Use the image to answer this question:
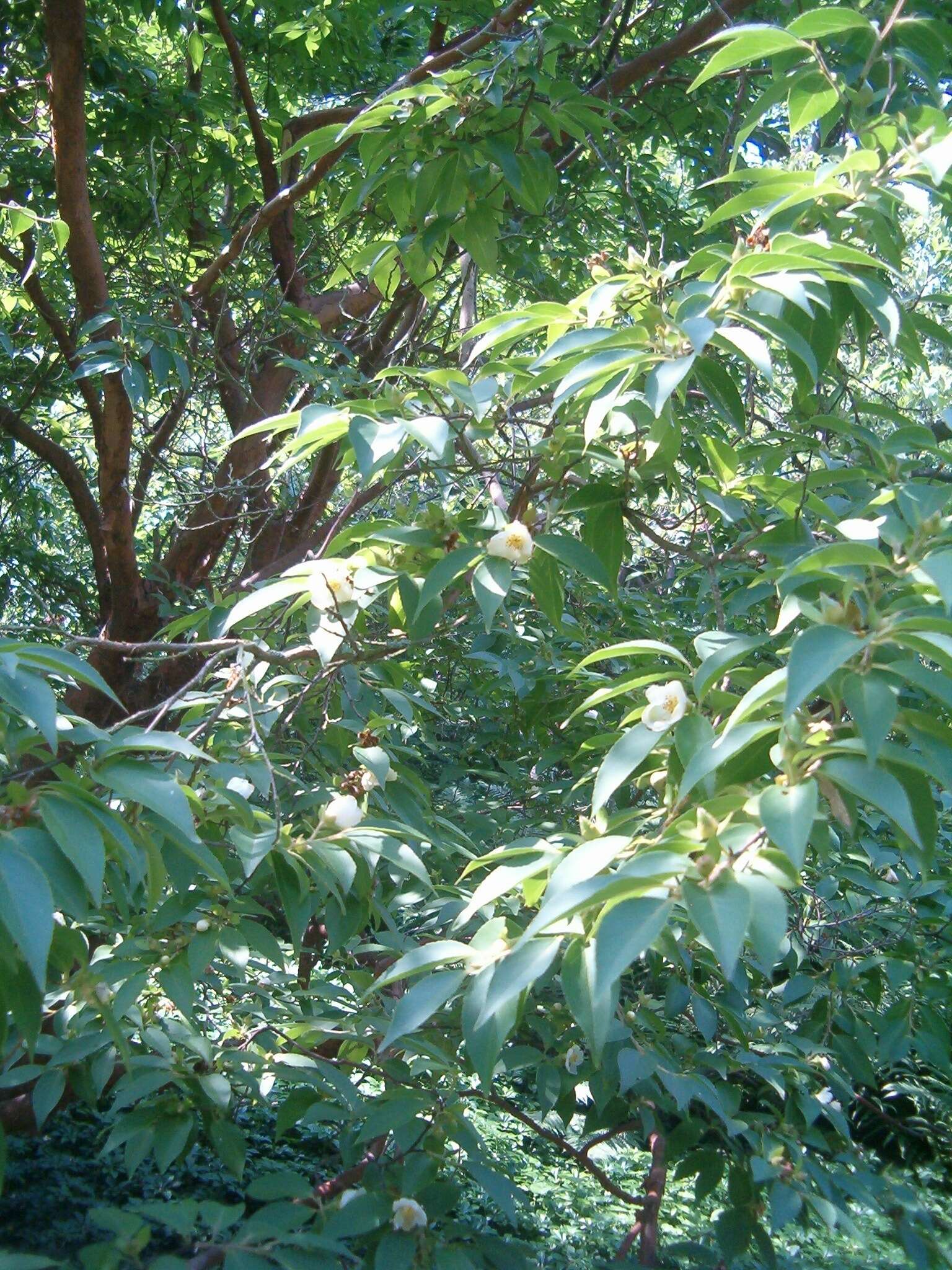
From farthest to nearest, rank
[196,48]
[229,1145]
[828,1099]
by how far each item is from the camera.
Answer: [196,48] < [828,1099] < [229,1145]

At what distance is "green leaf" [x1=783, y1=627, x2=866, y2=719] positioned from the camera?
0.71 m

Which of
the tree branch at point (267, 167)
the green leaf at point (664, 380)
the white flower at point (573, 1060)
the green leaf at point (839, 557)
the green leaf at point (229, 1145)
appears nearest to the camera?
the green leaf at point (839, 557)

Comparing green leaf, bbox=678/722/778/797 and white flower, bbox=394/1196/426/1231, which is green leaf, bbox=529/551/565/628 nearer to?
green leaf, bbox=678/722/778/797

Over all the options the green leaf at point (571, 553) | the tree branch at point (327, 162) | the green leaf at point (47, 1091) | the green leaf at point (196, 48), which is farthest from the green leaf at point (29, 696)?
the green leaf at point (196, 48)

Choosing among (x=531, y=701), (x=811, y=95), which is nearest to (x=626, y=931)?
(x=811, y=95)

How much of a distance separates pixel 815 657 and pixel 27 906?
0.55 m

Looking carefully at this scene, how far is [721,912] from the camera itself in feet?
2.38

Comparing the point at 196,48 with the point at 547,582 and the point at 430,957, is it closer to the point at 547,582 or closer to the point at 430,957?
the point at 547,582

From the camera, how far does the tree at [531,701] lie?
84 centimetres

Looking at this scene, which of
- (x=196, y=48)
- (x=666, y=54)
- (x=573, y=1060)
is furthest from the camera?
(x=196, y=48)

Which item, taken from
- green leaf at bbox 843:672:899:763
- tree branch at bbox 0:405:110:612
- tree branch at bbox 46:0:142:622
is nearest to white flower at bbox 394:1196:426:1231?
green leaf at bbox 843:672:899:763

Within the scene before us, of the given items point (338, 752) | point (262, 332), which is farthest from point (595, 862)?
point (262, 332)

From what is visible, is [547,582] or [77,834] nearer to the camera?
[77,834]

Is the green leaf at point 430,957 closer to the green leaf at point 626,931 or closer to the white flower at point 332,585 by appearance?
the green leaf at point 626,931
